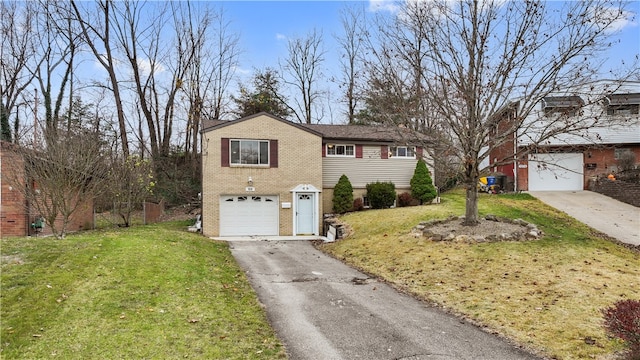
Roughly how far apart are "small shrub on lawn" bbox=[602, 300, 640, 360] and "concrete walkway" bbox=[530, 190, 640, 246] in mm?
11069

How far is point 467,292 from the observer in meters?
8.28

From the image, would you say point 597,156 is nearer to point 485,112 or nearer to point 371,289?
point 485,112

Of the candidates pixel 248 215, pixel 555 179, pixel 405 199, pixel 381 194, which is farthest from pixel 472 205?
pixel 555 179

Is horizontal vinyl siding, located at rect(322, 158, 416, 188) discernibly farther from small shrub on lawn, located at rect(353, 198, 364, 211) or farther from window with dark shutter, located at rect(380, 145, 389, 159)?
small shrub on lawn, located at rect(353, 198, 364, 211)

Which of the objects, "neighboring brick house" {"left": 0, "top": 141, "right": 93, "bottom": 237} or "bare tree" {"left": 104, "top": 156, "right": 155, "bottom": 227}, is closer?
"neighboring brick house" {"left": 0, "top": 141, "right": 93, "bottom": 237}

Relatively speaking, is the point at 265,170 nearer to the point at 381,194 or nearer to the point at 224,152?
the point at 224,152

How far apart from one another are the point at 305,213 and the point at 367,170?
436 centimetres

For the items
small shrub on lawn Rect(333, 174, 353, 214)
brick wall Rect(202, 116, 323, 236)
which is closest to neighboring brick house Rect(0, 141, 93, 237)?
brick wall Rect(202, 116, 323, 236)

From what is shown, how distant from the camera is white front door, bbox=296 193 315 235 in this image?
19.9 metres

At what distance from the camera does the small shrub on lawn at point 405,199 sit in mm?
21516

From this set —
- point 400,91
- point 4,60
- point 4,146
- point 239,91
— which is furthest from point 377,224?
point 4,60

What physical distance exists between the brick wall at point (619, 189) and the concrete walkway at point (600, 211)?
31 centimetres

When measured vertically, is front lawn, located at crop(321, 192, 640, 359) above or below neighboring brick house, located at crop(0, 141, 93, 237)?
below

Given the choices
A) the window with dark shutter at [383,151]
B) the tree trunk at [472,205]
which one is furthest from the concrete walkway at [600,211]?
the window with dark shutter at [383,151]
